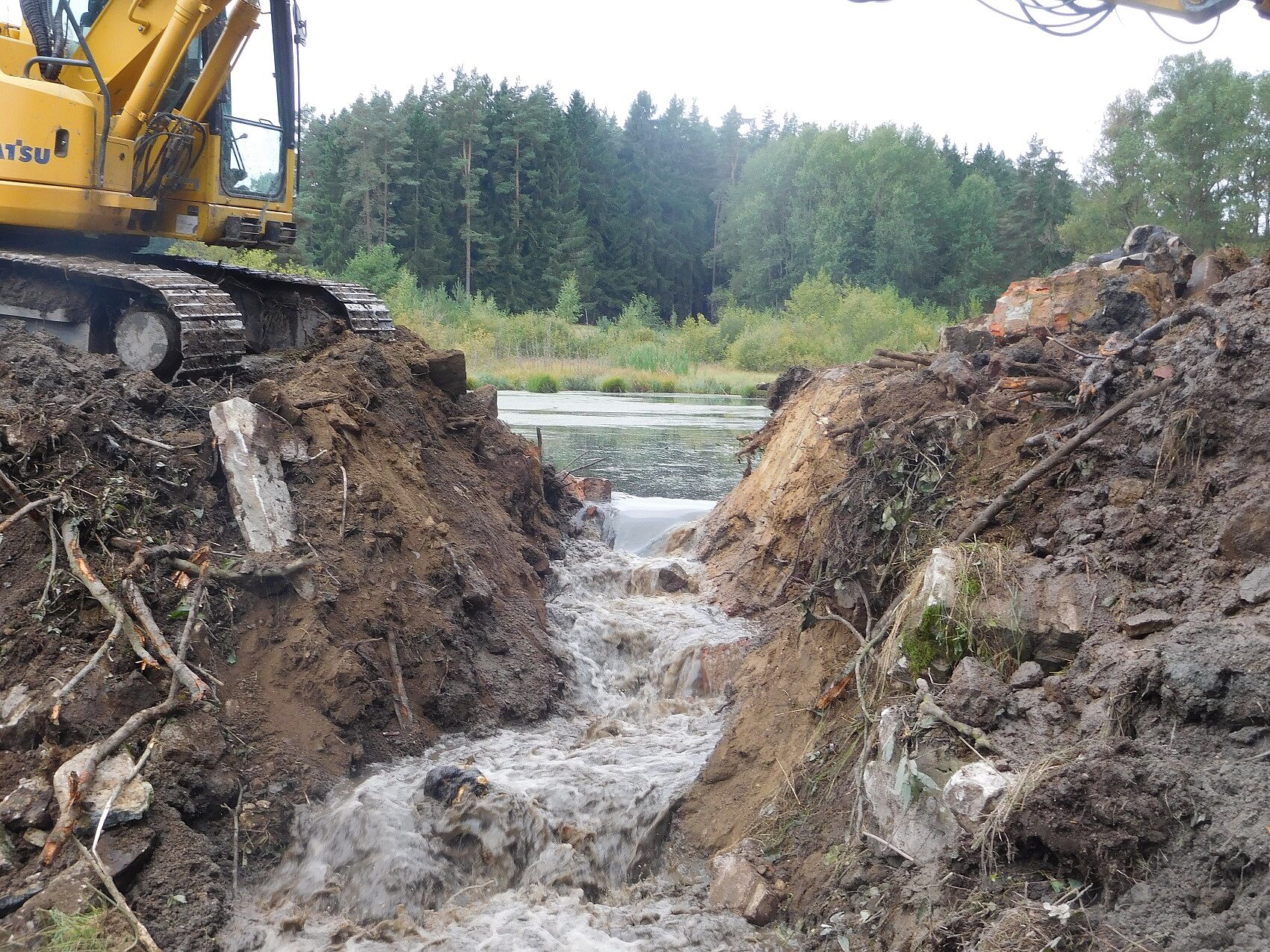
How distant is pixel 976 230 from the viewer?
211 ft

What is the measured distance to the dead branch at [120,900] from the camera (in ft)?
12.6

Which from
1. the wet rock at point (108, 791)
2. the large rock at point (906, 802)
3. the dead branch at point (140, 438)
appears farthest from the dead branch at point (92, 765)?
the large rock at point (906, 802)

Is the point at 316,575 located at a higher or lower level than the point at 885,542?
lower

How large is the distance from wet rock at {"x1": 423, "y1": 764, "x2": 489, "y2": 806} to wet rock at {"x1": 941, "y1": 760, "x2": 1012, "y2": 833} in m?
2.62

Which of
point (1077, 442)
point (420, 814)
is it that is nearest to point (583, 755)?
point (420, 814)

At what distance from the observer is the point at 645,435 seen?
67.9 ft

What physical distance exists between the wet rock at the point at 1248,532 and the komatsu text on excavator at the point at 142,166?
638 centimetres

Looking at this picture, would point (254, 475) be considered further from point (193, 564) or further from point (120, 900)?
point (120, 900)

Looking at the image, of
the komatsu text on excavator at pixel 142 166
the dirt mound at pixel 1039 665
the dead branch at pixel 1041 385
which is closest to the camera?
the dirt mound at pixel 1039 665

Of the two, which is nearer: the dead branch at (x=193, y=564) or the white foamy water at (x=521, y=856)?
the white foamy water at (x=521, y=856)

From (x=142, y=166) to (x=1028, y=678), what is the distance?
7.63 m

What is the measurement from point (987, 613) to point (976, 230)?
6516cm

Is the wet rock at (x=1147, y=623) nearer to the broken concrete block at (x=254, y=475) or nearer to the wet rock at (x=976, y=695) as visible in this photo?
the wet rock at (x=976, y=695)

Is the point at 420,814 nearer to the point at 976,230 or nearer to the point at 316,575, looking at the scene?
the point at 316,575
